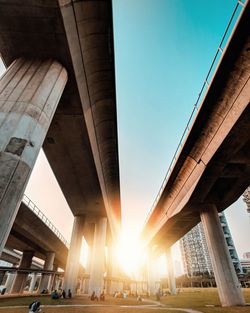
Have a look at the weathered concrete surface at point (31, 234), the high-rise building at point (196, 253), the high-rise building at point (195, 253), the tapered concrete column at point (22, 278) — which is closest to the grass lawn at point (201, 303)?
the weathered concrete surface at point (31, 234)

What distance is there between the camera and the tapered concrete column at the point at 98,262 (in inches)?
932

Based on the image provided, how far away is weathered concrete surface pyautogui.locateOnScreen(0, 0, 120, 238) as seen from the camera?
7062 millimetres

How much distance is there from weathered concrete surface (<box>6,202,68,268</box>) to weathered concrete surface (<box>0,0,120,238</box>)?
11.9 metres

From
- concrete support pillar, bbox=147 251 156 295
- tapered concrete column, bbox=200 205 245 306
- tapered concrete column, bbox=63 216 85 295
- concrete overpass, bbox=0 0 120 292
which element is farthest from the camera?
concrete support pillar, bbox=147 251 156 295

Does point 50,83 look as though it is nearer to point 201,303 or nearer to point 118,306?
point 118,306

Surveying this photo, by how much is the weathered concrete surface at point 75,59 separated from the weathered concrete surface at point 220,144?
5.74 meters

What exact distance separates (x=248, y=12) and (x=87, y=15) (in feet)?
21.7

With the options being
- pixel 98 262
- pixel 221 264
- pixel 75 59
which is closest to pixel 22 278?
pixel 98 262

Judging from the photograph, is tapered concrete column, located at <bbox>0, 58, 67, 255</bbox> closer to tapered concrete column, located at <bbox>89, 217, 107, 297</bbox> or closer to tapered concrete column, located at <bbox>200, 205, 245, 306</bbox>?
tapered concrete column, located at <bbox>200, 205, 245, 306</bbox>

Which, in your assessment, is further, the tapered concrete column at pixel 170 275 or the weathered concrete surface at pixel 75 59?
the tapered concrete column at pixel 170 275

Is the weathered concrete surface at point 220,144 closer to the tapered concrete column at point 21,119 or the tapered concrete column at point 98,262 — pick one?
the tapered concrete column at point 21,119

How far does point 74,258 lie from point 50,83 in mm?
23427

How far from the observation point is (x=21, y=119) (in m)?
6.02

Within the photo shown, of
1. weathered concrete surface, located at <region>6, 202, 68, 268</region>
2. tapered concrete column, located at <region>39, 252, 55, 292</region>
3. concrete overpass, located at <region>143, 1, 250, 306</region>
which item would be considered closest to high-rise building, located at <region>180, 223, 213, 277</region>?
tapered concrete column, located at <region>39, 252, 55, 292</region>
